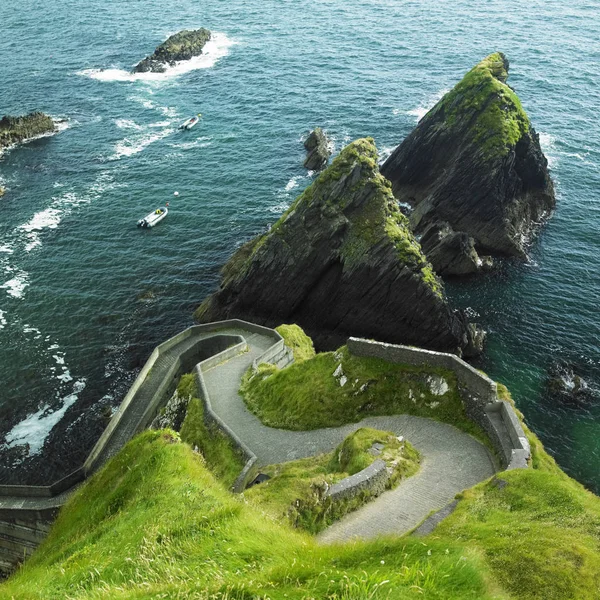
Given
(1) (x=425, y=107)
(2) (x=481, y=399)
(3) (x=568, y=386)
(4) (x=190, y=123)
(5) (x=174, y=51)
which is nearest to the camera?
(2) (x=481, y=399)

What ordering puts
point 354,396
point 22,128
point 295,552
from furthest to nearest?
point 22,128, point 354,396, point 295,552

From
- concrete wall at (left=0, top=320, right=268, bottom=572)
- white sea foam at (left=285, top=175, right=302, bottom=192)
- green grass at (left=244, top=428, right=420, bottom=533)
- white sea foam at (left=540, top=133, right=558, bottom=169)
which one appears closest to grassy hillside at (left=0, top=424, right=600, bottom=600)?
green grass at (left=244, top=428, right=420, bottom=533)

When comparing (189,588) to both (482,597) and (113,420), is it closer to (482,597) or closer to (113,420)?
(482,597)

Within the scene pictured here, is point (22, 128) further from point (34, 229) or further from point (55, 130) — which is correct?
point (34, 229)

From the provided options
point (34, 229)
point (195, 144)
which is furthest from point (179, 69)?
point (34, 229)

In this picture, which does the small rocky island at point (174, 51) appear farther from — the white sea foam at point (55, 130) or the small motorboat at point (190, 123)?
the small motorboat at point (190, 123)

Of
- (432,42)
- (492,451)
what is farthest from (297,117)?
(492,451)
